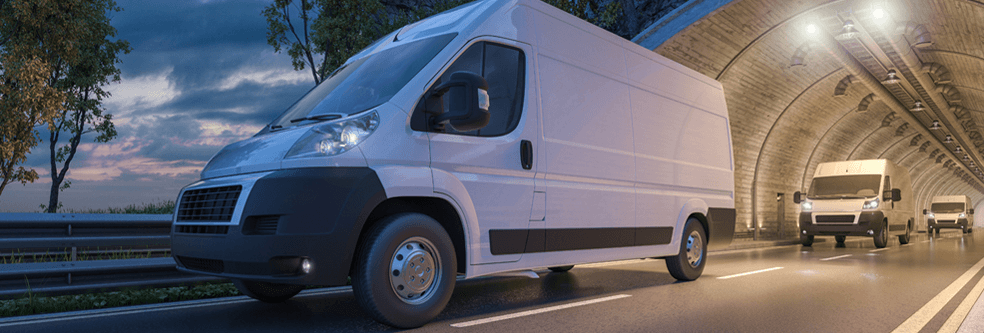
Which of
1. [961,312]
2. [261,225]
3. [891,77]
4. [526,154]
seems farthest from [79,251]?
[891,77]

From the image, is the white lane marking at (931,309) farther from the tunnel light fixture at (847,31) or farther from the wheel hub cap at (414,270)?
the tunnel light fixture at (847,31)

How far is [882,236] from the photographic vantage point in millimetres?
17859

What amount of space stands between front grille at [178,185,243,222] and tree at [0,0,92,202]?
1415cm

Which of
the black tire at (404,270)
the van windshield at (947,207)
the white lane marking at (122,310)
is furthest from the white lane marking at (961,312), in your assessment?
the van windshield at (947,207)

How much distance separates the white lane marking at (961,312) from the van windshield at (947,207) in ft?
119

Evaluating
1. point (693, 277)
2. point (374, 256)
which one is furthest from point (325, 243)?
point (693, 277)

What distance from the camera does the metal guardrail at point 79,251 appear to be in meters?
5.14

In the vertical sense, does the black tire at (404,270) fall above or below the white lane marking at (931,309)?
above

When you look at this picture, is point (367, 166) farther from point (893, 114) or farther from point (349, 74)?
point (893, 114)

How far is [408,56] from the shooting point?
4.81 meters

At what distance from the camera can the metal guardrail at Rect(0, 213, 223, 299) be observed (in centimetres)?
514

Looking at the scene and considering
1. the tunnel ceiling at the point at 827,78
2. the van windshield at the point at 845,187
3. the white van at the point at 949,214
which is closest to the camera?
the tunnel ceiling at the point at 827,78

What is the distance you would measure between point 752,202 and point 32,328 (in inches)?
866

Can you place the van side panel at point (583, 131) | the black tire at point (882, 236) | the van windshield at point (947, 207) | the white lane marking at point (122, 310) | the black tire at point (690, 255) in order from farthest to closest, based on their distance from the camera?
1. the van windshield at point (947, 207)
2. the black tire at point (882, 236)
3. the black tire at point (690, 255)
4. the van side panel at point (583, 131)
5. the white lane marking at point (122, 310)
